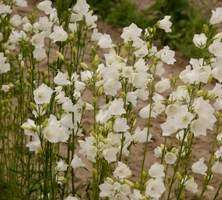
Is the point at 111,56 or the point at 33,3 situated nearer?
the point at 111,56

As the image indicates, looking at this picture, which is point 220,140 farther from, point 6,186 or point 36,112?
point 6,186

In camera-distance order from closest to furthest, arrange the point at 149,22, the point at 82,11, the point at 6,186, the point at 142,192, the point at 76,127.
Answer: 1. the point at 142,192
2. the point at 76,127
3. the point at 82,11
4. the point at 6,186
5. the point at 149,22

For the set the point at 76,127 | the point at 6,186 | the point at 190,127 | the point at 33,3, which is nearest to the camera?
the point at 190,127

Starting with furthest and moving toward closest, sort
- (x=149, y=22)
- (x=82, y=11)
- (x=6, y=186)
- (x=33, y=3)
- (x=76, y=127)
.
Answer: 1. (x=33, y=3)
2. (x=149, y=22)
3. (x=6, y=186)
4. (x=82, y=11)
5. (x=76, y=127)

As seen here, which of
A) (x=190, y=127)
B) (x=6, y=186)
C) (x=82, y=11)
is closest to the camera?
(x=190, y=127)

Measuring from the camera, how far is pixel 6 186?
10.3 ft

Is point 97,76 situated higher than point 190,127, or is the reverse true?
point 97,76

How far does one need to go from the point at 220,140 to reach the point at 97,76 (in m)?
0.56

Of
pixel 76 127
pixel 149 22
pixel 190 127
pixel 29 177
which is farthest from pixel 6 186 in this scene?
pixel 149 22

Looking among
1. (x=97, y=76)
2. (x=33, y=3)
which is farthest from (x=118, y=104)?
(x=33, y=3)

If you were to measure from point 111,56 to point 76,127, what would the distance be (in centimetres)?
30

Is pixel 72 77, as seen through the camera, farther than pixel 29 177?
No

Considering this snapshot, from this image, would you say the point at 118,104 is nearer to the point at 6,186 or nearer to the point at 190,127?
the point at 190,127

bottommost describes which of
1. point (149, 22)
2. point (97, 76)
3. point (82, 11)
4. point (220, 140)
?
point (220, 140)
